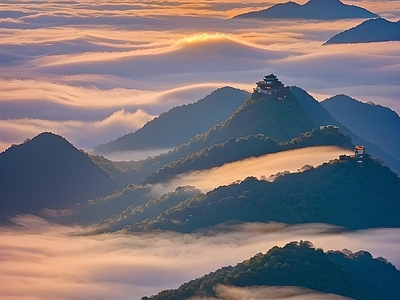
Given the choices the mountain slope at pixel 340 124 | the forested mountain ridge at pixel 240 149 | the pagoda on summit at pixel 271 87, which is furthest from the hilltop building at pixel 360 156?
the mountain slope at pixel 340 124

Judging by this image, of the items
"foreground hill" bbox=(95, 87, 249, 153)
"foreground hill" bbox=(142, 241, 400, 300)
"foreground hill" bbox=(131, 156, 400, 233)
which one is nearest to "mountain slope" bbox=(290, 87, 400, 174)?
"foreground hill" bbox=(95, 87, 249, 153)

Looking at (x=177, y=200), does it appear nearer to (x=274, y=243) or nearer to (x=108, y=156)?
(x=274, y=243)

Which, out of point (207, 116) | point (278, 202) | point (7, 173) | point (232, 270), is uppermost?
point (207, 116)

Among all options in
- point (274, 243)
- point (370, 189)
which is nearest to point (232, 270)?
point (274, 243)

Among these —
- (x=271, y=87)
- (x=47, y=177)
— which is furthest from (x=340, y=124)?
(x=47, y=177)

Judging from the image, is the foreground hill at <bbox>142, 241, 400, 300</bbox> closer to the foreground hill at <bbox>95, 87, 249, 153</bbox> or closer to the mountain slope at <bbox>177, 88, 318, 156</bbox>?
the mountain slope at <bbox>177, 88, 318, 156</bbox>

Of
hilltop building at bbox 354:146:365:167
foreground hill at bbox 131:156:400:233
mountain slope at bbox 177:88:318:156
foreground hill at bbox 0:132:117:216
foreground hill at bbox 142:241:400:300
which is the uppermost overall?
mountain slope at bbox 177:88:318:156
